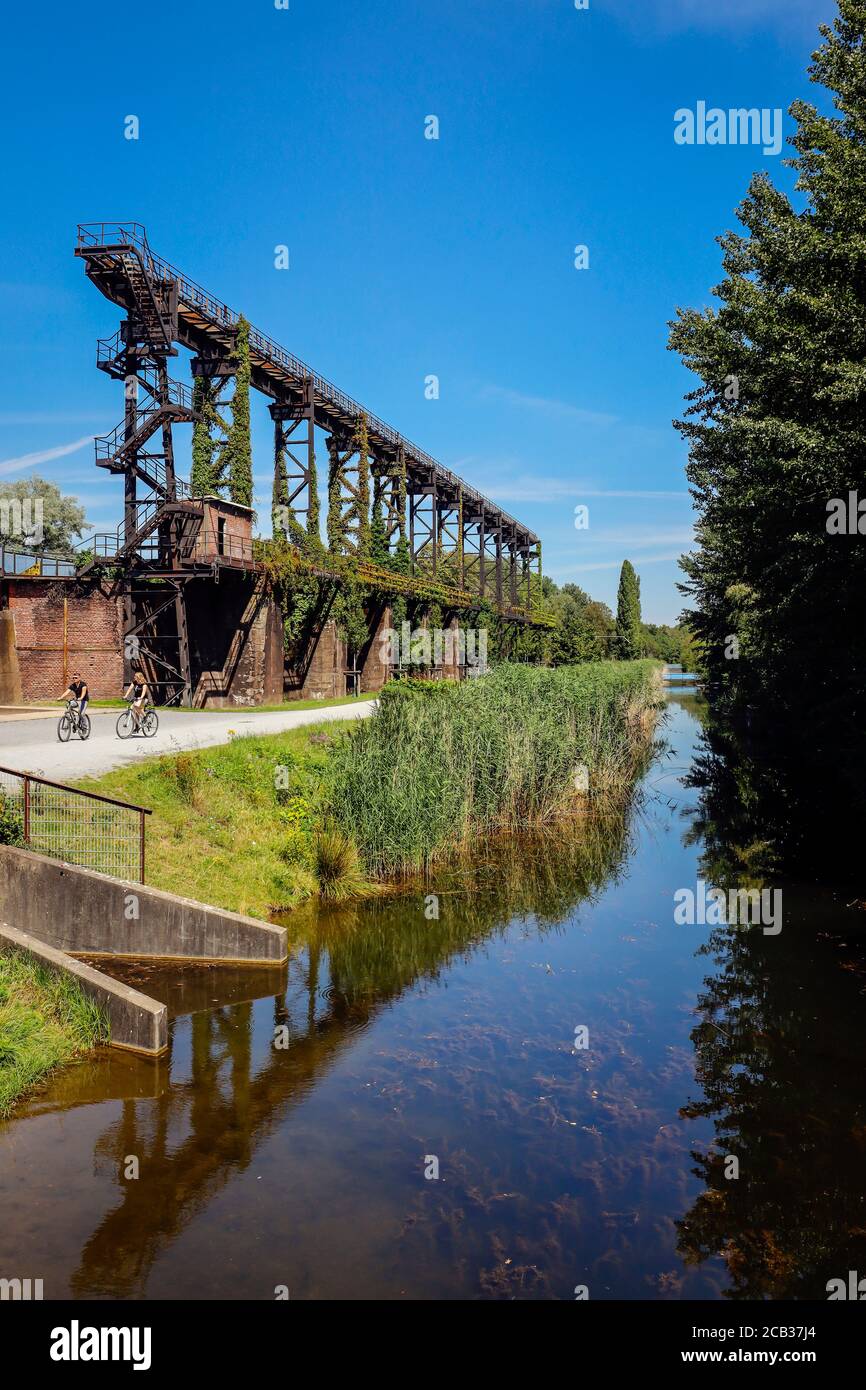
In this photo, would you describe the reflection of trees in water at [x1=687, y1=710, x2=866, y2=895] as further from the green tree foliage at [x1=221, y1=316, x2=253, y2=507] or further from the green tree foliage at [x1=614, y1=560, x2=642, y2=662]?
the green tree foliage at [x1=614, y1=560, x2=642, y2=662]

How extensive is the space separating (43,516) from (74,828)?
239ft

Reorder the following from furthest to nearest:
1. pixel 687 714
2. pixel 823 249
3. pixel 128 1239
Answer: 1. pixel 687 714
2. pixel 823 249
3. pixel 128 1239

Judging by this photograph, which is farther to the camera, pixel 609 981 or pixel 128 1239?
pixel 609 981

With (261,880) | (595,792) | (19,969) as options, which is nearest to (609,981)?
(261,880)

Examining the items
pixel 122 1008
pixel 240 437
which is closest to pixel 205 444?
pixel 240 437

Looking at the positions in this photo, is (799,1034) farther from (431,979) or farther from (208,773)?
(208,773)

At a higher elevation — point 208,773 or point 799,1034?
point 208,773

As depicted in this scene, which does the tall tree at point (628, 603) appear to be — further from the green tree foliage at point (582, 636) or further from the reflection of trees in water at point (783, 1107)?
the reflection of trees in water at point (783, 1107)

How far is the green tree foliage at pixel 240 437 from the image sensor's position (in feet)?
115

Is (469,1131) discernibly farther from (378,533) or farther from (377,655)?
(378,533)

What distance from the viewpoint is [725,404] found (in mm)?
24453
